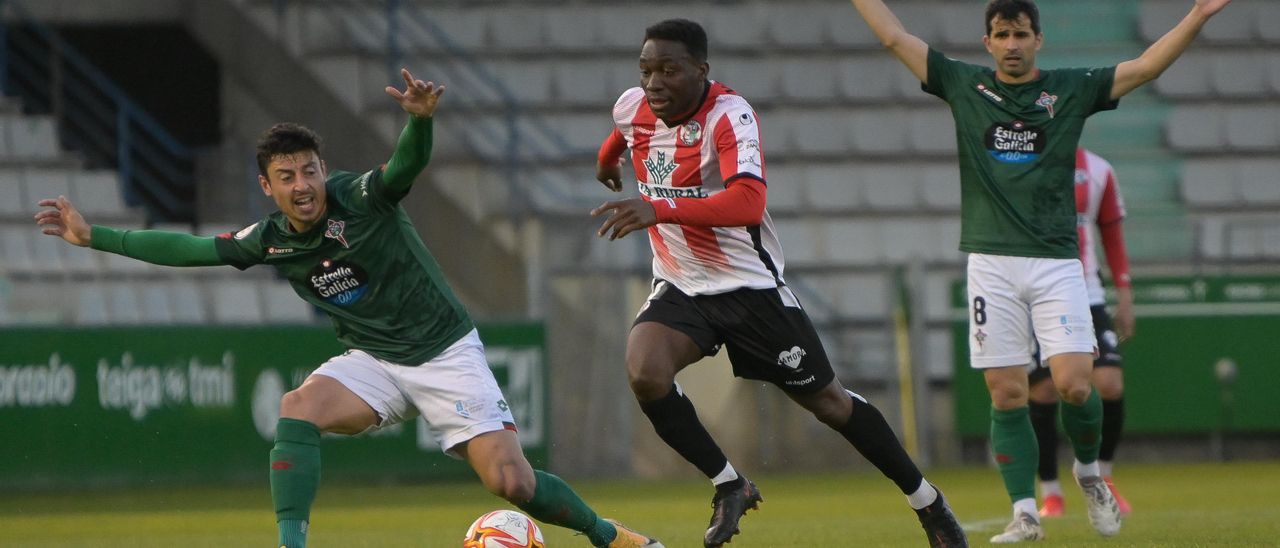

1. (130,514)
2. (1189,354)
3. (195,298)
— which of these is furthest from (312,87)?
(1189,354)

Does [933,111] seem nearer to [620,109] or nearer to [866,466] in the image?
[866,466]

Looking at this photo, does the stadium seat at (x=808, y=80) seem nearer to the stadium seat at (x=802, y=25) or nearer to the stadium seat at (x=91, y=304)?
the stadium seat at (x=802, y=25)

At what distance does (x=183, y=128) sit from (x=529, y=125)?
5162mm

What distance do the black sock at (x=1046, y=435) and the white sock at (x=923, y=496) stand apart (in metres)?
2.51

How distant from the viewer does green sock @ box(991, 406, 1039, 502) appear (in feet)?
24.7

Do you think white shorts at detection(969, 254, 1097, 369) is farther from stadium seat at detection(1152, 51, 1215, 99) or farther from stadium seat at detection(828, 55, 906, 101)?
stadium seat at detection(1152, 51, 1215, 99)

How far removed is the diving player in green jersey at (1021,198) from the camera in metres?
7.30

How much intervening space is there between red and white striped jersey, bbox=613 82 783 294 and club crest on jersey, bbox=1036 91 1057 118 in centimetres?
145

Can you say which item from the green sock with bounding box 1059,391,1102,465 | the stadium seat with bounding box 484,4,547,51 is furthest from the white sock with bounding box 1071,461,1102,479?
the stadium seat with bounding box 484,4,547,51

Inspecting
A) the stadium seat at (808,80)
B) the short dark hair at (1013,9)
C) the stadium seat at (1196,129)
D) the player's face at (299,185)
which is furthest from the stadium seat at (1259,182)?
the player's face at (299,185)

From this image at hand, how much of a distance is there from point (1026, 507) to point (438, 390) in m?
2.63

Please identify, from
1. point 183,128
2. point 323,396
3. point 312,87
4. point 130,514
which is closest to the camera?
point 323,396

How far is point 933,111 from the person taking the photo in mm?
18172

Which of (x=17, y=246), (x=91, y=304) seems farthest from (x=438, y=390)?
(x=17, y=246)
